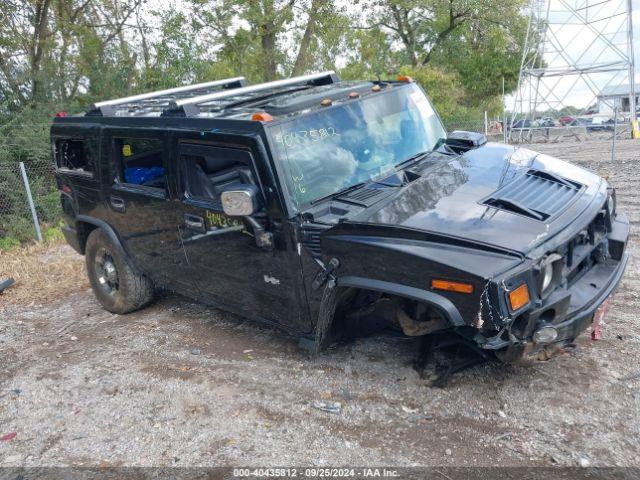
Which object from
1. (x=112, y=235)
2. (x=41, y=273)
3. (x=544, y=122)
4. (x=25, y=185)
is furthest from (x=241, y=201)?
(x=544, y=122)

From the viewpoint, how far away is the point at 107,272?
5715 mm

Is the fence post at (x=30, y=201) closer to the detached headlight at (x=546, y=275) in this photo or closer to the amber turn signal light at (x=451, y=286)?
the amber turn signal light at (x=451, y=286)

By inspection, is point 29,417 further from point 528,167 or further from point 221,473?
point 528,167

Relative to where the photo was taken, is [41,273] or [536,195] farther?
[41,273]

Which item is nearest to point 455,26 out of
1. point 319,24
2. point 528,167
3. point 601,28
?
point 601,28

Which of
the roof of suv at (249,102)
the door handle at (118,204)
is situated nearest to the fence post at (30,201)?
the roof of suv at (249,102)

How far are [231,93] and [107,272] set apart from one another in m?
2.29

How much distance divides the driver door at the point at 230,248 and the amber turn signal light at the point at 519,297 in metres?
1.37

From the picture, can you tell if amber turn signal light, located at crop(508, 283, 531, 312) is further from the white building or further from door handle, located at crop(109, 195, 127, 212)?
the white building

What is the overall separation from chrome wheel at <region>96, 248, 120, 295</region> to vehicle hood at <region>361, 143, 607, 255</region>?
3188mm

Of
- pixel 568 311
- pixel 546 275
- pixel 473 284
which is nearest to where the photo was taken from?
pixel 473 284

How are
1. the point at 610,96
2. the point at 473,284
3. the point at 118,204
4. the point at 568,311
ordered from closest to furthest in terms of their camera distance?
the point at 473,284
the point at 568,311
the point at 118,204
the point at 610,96

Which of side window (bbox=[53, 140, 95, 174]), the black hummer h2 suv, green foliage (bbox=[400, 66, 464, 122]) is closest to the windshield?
the black hummer h2 suv

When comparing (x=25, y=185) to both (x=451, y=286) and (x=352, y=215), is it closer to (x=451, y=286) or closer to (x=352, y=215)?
(x=352, y=215)
